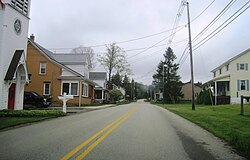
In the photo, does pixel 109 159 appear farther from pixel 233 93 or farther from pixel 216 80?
pixel 216 80

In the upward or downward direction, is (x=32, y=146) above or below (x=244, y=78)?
below

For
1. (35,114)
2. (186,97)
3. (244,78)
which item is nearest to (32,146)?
(35,114)

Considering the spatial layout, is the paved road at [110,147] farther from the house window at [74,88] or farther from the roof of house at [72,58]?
the roof of house at [72,58]

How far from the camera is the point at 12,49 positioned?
19984mm

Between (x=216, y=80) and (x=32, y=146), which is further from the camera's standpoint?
(x=216, y=80)

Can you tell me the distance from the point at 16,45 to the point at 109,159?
677 inches

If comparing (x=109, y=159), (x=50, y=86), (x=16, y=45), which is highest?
(x=16, y=45)

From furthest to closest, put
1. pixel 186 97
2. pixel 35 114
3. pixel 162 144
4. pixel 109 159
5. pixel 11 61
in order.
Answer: pixel 186 97 → pixel 11 61 → pixel 35 114 → pixel 162 144 → pixel 109 159

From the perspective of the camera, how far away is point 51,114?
17625 mm

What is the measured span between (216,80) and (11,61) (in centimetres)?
3756

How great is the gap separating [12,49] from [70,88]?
1479 cm

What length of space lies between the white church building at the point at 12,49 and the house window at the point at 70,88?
39.2ft

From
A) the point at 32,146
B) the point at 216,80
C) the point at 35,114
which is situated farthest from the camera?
the point at 216,80

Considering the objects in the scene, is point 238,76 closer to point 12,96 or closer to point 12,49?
point 12,96
